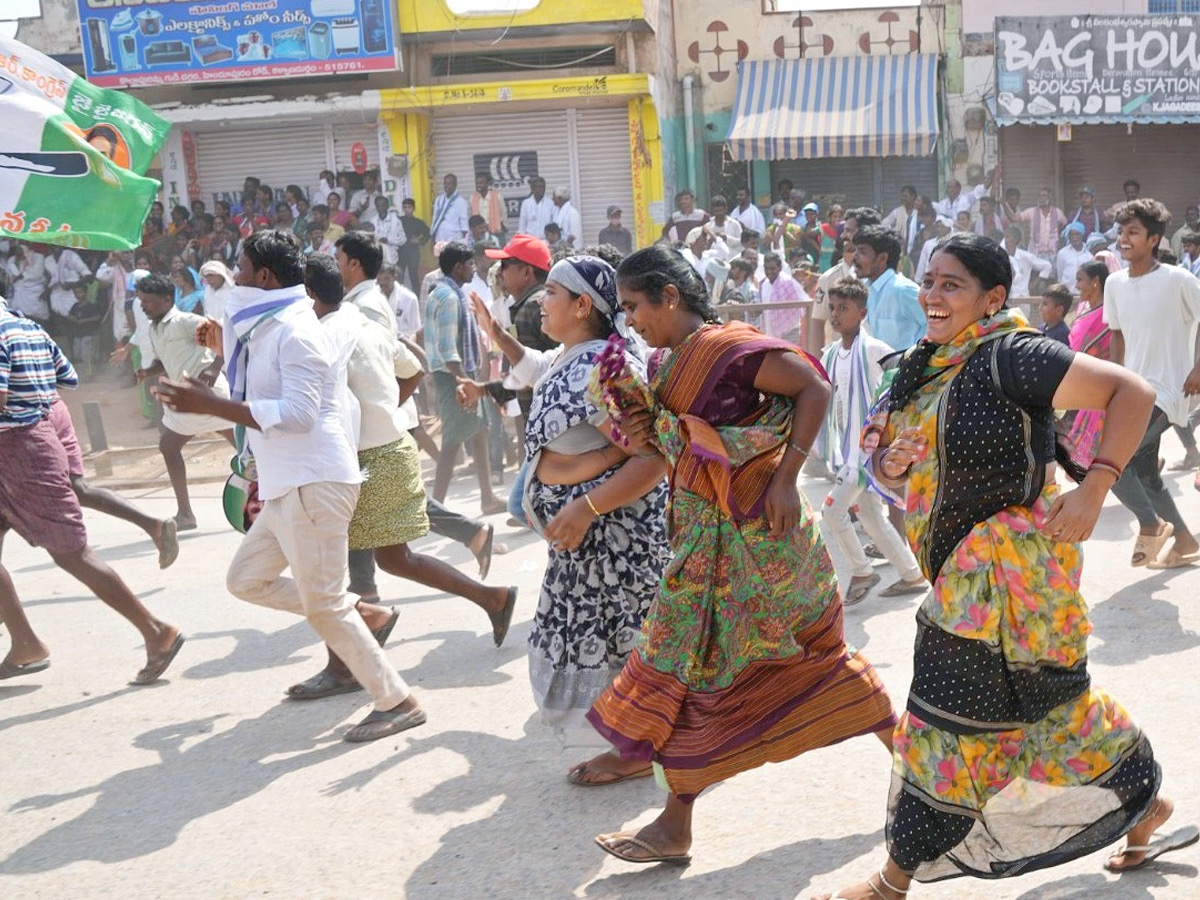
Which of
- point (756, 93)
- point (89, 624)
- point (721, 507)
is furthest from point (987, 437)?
point (756, 93)

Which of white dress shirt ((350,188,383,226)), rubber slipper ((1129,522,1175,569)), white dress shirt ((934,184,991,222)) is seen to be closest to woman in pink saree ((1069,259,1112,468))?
rubber slipper ((1129,522,1175,569))

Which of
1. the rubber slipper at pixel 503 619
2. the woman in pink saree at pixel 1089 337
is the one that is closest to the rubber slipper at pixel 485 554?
the rubber slipper at pixel 503 619

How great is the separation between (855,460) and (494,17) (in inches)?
595

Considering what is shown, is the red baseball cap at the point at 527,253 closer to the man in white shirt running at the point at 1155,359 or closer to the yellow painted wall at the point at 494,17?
the man in white shirt running at the point at 1155,359

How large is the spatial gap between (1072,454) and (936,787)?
833 millimetres

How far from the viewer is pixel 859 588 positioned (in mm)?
6176

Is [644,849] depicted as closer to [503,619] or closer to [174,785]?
[174,785]

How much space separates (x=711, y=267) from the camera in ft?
46.0

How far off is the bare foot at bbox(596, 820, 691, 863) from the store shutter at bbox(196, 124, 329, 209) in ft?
61.9

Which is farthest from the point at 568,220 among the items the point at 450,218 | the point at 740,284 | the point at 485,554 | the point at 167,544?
the point at 485,554

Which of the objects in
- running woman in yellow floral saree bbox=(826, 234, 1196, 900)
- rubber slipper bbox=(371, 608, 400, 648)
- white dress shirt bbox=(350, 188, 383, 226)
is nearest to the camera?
running woman in yellow floral saree bbox=(826, 234, 1196, 900)

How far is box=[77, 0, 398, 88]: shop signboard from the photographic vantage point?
19141mm

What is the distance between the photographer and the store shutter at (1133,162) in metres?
21.7

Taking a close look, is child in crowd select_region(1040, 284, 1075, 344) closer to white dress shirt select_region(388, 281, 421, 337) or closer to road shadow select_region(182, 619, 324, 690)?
road shadow select_region(182, 619, 324, 690)
